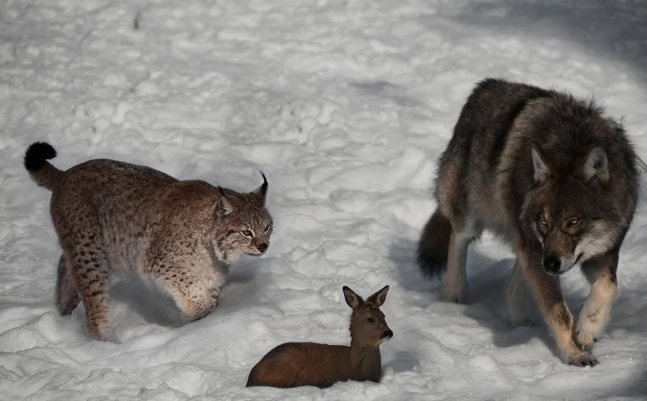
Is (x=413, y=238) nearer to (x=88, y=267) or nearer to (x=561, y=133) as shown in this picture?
(x=561, y=133)

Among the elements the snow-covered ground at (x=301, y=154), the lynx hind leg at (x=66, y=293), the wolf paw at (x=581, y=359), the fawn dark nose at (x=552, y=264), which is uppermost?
the fawn dark nose at (x=552, y=264)

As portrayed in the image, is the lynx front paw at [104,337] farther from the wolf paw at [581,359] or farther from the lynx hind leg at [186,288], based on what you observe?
the wolf paw at [581,359]

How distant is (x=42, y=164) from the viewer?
7738mm

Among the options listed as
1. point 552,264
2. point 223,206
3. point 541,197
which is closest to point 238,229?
point 223,206

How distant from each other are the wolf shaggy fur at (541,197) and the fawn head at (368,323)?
3.90 feet

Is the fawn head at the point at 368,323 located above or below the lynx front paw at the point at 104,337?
above

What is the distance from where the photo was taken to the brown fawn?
5926 mm

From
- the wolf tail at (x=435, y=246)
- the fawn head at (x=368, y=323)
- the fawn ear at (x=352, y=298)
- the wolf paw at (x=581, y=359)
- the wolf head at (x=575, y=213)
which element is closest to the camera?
the fawn head at (x=368, y=323)

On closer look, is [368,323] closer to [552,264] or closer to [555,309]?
[552,264]

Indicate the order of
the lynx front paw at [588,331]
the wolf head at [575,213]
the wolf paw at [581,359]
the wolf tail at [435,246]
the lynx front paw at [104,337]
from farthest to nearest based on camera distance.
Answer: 1. the wolf tail at [435,246]
2. the lynx front paw at [104,337]
3. the lynx front paw at [588,331]
4. the wolf paw at [581,359]
5. the wolf head at [575,213]

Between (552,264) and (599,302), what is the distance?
0.72 metres

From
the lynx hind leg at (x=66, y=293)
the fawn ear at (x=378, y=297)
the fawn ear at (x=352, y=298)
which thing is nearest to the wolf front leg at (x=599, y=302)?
the fawn ear at (x=378, y=297)

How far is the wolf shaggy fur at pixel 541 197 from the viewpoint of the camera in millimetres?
6441

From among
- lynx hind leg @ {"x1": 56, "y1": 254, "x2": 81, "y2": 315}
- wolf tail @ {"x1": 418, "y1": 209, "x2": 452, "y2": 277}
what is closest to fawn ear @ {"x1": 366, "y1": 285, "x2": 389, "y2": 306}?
wolf tail @ {"x1": 418, "y1": 209, "x2": 452, "y2": 277}
